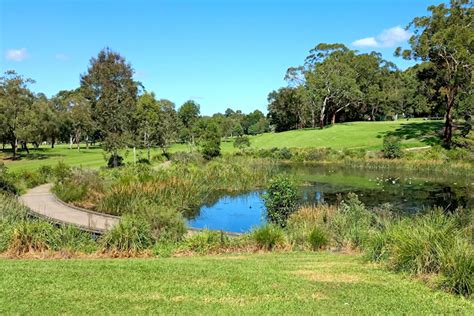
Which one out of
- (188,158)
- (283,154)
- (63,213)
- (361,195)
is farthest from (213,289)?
(283,154)

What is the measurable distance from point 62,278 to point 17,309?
154 centimetres

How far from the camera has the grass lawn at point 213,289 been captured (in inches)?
254

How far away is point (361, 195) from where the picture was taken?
85.3ft

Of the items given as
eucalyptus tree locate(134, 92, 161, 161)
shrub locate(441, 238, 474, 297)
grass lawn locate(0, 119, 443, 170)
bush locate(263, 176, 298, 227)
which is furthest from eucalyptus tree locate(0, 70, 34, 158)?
shrub locate(441, 238, 474, 297)

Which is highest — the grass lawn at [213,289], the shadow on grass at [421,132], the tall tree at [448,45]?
the tall tree at [448,45]

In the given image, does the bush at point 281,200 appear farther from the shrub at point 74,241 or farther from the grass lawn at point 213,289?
the grass lawn at point 213,289

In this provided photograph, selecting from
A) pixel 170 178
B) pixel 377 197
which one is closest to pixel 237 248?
pixel 170 178

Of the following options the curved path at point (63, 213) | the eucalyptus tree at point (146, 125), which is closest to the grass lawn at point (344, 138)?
the eucalyptus tree at point (146, 125)

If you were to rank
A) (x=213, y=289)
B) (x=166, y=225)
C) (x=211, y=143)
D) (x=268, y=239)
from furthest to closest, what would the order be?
(x=211, y=143), (x=166, y=225), (x=268, y=239), (x=213, y=289)

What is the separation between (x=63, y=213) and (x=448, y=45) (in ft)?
130

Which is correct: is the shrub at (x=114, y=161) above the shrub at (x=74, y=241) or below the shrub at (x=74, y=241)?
above

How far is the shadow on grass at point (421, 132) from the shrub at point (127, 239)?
4244cm

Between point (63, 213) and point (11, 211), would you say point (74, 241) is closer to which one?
point (11, 211)

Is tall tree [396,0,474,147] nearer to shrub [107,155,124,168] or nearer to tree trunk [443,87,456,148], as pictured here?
tree trunk [443,87,456,148]
